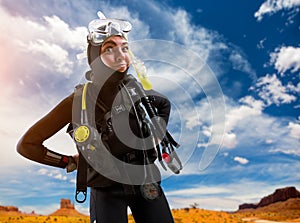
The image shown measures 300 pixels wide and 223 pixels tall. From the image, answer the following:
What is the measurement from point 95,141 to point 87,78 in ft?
3.15

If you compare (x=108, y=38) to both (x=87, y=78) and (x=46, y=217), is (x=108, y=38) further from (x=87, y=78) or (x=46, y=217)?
(x=46, y=217)

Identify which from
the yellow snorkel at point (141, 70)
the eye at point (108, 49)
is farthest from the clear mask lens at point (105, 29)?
the yellow snorkel at point (141, 70)

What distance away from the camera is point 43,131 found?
10.3ft

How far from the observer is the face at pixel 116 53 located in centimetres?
337

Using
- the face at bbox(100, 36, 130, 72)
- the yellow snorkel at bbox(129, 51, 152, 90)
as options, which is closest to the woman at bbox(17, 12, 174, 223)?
the face at bbox(100, 36, 130, 72)

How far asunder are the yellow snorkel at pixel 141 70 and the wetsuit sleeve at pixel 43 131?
2.78ft

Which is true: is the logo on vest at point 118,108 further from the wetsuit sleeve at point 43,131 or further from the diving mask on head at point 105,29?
the diving mask on head at point 105,29

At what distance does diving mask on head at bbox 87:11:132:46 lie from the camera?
11.6ft

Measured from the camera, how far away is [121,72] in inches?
134

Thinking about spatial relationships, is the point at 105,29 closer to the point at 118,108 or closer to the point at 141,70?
the point at 141,70

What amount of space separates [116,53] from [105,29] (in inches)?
15.3

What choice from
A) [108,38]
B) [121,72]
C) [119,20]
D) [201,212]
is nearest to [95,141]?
[121,72]

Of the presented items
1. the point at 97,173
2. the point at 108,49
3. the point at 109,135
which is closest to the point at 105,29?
the point at 108,49

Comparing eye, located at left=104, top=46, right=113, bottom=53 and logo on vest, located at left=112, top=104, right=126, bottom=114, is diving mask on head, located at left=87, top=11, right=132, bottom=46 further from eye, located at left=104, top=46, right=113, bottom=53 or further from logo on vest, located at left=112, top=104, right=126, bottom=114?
logo on vest, located at left=112, top=104, right=126, bottom=114
